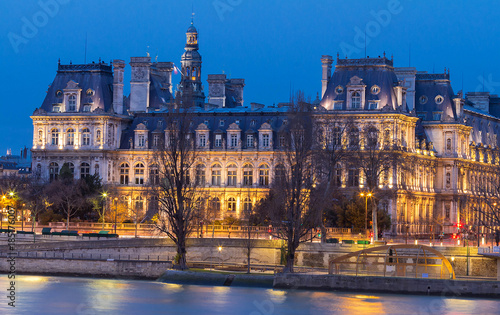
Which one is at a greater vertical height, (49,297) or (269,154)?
(269,154)

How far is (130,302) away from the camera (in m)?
80.8

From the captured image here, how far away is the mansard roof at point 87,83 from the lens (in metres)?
138

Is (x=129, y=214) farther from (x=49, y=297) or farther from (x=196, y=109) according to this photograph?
(x=49, y=297)

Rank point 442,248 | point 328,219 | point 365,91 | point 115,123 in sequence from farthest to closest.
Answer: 1. point 115,123
2. point 365,91
3. point 328,219
4. point 442,248

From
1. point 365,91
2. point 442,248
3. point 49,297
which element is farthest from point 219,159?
point 49,297

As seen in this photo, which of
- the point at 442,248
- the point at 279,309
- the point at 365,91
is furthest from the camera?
the point at 365,91

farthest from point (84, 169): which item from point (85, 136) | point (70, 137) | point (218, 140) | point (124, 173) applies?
point (218, 140)

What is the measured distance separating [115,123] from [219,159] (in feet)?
39.7

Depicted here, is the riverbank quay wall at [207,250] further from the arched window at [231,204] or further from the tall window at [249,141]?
the tall window at [249,141]

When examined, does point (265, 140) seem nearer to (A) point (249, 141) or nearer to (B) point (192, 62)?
(A) point (249, 141)

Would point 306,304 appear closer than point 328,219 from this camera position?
Yes

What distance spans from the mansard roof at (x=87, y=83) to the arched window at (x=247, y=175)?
633 inches

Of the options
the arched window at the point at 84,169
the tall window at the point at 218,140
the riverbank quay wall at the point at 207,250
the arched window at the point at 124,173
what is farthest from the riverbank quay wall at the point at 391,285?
the arched window at the point at 84,169

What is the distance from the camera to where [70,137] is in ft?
454
